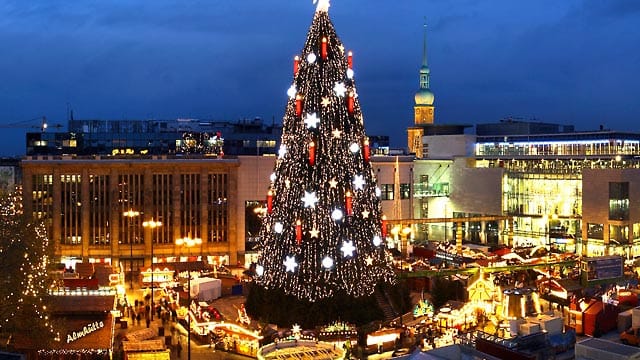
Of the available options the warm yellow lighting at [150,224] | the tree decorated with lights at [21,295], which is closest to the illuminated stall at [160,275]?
the warm yellow lighting at [150,224]

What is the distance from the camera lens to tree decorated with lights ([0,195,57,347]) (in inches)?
1233

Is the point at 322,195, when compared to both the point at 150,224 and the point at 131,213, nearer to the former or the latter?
the point at 150,224

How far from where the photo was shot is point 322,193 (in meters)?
34.9

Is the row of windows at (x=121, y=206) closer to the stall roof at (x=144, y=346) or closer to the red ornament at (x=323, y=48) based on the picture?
the red ornament at (x=323, y=48)

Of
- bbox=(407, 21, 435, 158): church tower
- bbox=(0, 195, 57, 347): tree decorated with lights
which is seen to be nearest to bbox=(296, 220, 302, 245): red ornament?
bbox=(0, 195, 57, 347): tree decorated with lights

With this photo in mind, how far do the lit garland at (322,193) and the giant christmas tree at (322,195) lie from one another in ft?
0.16

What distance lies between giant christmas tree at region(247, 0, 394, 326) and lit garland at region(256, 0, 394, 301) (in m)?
0.05

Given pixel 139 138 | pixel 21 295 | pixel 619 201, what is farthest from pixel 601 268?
pixel 139 138

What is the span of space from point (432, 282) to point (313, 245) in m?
14.0

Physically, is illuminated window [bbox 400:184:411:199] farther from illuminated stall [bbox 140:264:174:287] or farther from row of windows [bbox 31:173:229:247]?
illuminated stall [bbox 140:264:174:287]

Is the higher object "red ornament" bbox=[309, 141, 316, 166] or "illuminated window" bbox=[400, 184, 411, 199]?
"red ornament" bbox=[309, 141, 316, 166]

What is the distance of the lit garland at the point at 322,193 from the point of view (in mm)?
34906

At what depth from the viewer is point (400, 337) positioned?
115ft

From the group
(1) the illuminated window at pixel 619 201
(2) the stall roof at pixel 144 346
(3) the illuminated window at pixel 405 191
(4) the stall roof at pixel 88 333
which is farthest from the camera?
(3) the illuminated window at pixel 405 191
